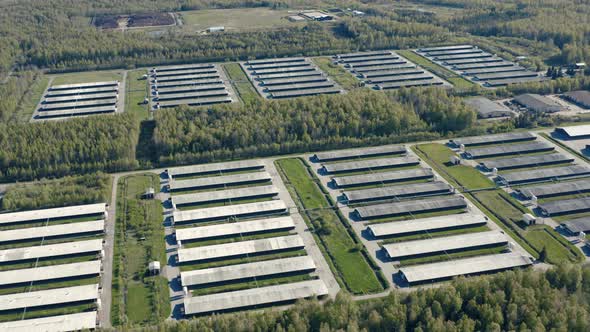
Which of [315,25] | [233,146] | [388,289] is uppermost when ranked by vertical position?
[315,25]

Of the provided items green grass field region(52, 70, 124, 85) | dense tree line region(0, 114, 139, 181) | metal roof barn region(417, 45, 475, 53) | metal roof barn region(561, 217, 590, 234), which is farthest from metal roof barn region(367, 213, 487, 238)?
metal roof barn region(417, 45, 475, 53)

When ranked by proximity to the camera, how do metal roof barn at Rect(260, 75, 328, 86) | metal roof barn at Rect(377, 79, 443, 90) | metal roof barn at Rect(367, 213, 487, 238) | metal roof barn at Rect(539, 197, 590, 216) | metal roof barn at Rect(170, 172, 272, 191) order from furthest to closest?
metal roof barn at Rect(260, 75, 328, 86) → metal roof barn at Rect(377, 79, 443, 90) → metal roof barn at Rect(170, 172, 272, 191) → metal roof barn at Rect(539, 197, 590, 216) → metal roof barn at Rect(367, 213, 487, 238)

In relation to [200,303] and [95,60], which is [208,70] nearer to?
[95,60]

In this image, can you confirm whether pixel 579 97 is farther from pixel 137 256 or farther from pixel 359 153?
pixel 137 256

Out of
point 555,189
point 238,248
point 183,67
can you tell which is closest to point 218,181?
point 238,248

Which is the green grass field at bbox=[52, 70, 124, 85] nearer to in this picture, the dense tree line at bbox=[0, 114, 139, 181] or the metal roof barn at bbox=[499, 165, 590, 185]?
the dense tree line at bbox=[0, 114, 139, 181]

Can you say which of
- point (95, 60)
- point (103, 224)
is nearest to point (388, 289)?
point (103, 224)
